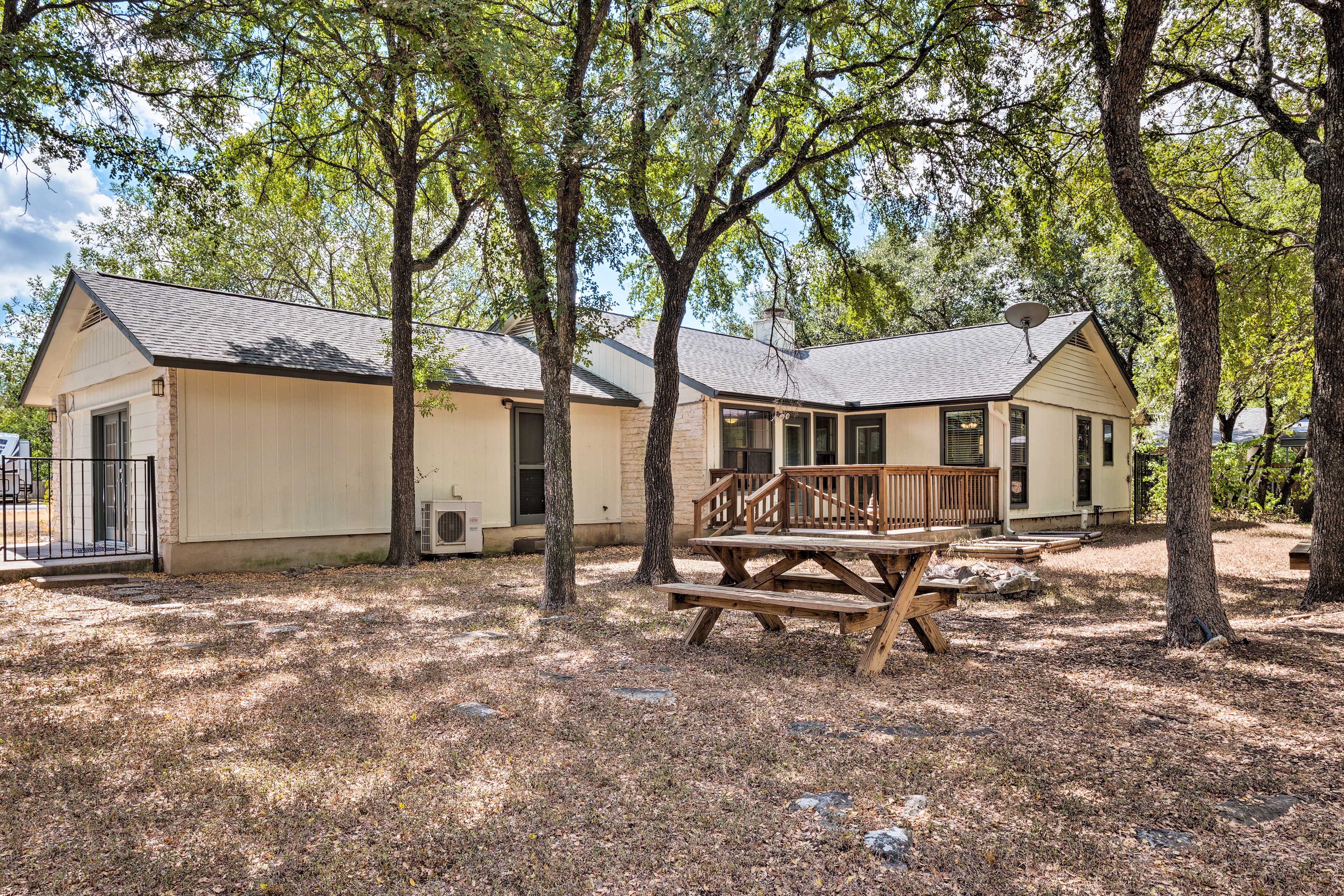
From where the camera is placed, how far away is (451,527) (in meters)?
11.9

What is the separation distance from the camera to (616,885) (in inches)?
97.7

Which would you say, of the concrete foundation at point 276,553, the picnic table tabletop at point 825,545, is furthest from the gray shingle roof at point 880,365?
the picnic table tabletop at point 825,545

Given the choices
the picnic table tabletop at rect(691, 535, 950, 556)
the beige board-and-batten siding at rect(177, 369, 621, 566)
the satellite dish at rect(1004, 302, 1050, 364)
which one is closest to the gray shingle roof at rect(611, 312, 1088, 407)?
the satellite dish at rect(1004, 302, 1050, 364)

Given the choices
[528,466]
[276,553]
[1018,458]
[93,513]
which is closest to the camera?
[276,553]

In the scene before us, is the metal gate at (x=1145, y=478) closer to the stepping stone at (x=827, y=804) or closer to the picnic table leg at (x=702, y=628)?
the picnic table leg at (x=702, y=628)

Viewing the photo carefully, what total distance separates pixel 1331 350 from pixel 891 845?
24.2 ft

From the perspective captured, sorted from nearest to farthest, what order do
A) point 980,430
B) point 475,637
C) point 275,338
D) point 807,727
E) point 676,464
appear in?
1. point 807,727
2. point 475,637
3. point 275,338
4. point 676,464
5. point 980,430

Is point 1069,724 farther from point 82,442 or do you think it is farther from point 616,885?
point 82,442

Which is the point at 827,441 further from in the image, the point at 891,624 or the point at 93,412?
the point at 93,412

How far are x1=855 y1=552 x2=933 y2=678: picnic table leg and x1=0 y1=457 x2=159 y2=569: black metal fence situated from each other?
898cm

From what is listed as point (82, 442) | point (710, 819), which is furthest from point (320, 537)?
point (710, 819)

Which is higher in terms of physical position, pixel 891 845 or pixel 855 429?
pixel 855 429

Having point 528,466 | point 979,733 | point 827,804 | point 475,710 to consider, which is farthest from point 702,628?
point 528,466

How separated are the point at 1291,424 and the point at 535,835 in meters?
25.0
